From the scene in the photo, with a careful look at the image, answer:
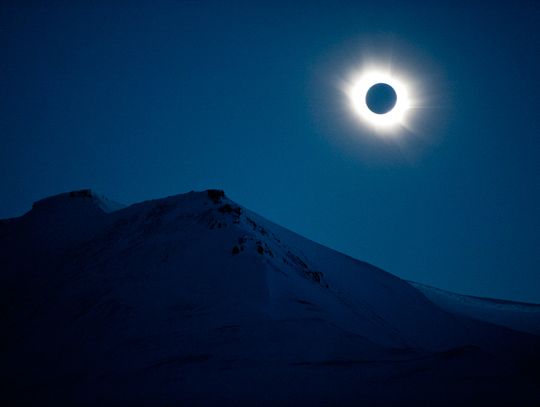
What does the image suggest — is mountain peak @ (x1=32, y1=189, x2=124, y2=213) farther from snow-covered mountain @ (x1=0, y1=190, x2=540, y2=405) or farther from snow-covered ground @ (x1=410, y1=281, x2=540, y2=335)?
snow-covered ground @ (x1=410, y1=281, x2=540, y2=335)

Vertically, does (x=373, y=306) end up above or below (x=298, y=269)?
below

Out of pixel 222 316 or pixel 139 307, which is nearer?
pixel 222 316

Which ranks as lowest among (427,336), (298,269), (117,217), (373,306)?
(427,336)

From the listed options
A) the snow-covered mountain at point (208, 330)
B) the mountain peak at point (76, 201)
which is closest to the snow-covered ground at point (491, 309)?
the snow-covered mountain at point (208, 330)

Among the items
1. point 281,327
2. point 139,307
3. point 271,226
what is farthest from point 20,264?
point 281,327

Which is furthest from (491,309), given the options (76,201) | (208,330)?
(76,201)

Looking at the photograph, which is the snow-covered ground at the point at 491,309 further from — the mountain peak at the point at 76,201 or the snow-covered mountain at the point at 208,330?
the mountain peak at the point at 76,201

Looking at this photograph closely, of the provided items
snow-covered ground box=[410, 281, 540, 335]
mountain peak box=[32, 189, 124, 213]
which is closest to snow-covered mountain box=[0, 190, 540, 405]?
Result: snow-covered ground box=[410, 281, 540, 335]

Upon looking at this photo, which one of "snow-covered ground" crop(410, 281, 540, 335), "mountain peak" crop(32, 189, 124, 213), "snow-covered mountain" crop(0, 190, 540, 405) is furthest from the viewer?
"mountain peak" crop(32, 189, 124, 213)

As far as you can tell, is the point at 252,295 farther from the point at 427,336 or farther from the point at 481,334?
the point at 481,334

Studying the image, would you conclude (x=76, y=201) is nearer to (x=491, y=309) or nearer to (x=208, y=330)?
(x=208, y=330)
